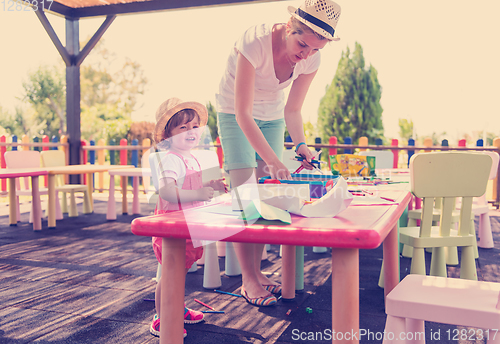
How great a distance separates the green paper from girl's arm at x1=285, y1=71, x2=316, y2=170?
108cm

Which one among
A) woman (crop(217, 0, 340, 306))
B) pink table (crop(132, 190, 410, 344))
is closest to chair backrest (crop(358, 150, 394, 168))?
woman (crop(217, 0, 340, 306))

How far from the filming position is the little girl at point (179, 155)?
5.09ft

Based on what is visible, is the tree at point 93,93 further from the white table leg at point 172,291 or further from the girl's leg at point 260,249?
the white table leg at point 172,291

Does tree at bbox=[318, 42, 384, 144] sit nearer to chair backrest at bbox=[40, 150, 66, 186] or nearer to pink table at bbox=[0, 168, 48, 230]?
chair backrest at bbox=[40, 150, 66, 186]

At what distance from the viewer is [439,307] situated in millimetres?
1066

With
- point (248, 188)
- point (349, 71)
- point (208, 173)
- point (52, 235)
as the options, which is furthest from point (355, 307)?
point (349, 71)

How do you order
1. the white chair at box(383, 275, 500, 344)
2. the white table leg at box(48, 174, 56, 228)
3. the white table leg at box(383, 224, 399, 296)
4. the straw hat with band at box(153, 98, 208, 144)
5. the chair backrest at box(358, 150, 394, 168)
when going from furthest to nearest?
the white table leg at box(48, 174, 56, 228)
the chair backrest at box(358, 150, 394, 168)
the white table leg at box(383, 224, 399, 296)
the straw hat with band at box(153, 98, 208, 144)
the white chair at box(383, 275, 500, 344)

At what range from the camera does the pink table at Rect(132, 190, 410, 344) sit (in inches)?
34.6

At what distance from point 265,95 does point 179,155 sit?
0.63 metres

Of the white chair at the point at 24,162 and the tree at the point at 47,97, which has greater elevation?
the tree at the point at 47,97

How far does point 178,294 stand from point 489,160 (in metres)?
1.57

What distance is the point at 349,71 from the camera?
15742 mm

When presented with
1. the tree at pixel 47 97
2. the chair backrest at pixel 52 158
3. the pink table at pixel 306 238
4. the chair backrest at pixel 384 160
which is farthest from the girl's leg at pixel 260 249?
the tree at pixel 47 97

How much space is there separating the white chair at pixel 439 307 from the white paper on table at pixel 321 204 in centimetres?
32
